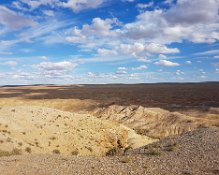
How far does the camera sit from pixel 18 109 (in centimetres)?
3712

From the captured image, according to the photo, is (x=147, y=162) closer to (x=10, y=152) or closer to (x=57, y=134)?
(x=10, y=152)

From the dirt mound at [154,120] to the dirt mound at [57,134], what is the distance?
5.95 meters

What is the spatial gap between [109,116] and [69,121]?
773 inches

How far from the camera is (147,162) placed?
14258mm

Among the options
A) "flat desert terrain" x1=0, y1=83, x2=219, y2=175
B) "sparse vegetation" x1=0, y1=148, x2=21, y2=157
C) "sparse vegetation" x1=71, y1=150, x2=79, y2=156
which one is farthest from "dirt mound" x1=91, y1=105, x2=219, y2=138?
"sparse vegetation" x1=0, y1=148, x2=21, y2=157

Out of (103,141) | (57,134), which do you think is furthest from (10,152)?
(103,141)

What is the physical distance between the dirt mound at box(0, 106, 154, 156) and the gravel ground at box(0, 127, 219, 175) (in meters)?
9.45

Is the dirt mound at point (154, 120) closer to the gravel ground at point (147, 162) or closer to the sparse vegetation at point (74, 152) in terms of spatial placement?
the sparse vegetation at point (74, 152)

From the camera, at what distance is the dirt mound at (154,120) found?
43781mm

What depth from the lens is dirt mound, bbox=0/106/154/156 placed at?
2888 cm

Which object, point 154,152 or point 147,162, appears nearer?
point 147,162

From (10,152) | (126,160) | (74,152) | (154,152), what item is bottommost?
(74,152)

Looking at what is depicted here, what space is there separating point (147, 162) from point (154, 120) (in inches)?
1393

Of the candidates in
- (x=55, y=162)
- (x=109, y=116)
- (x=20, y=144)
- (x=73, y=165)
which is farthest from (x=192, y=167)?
(x=109, y=116)
